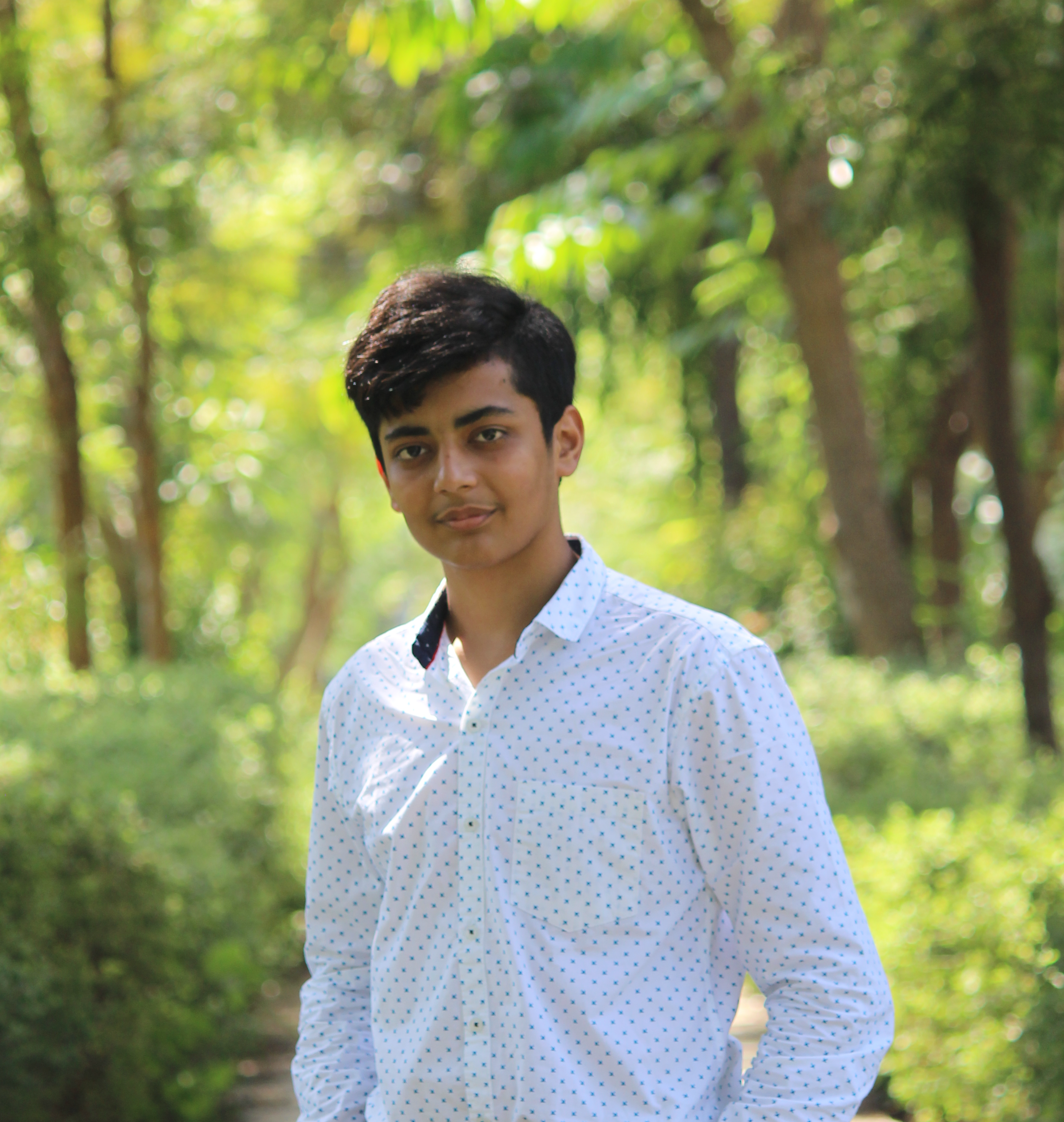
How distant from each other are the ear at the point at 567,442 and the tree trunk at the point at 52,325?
708cm

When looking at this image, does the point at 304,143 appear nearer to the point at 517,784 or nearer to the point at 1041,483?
the point at 1041,483

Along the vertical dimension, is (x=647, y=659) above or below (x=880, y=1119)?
above

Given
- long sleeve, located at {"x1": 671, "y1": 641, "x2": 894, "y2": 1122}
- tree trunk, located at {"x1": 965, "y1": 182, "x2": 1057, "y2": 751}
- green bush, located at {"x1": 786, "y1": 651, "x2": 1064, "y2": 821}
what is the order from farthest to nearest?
green bush, located at {"x1": 786, "y1": 651, "x2": 1064, "y2": 821}
tree trunk, located at {"x1": 965, "y1": 182, "x2": 1057, "y2": 751}
long sleeve, located at {"x1": 671, "y1": 641, "x2": 894, "y2": 1122}

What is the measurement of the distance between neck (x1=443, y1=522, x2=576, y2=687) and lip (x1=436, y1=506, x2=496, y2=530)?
9cm

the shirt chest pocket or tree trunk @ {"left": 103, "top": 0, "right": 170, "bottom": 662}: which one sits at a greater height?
tree trunk @ {"left": 103, "top": 0, "right": 170, "bottom": 662}

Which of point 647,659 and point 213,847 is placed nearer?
point 647,659

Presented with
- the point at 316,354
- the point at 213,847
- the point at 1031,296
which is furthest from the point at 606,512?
the point at 213,847

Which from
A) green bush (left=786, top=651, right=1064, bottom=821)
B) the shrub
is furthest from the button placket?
green bush (left=786, top=651, right=1064, bottom=821)

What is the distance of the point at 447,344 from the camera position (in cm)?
189

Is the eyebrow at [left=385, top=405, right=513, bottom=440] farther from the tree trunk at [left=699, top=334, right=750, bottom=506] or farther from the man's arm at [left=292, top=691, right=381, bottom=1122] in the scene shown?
the tree trunk at [left=699, top=334, right=750, bottom=506]

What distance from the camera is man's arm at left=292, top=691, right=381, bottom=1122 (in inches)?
82.3

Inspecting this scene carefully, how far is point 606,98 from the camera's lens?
33.2ft

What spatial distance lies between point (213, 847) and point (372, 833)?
4113 millimetres

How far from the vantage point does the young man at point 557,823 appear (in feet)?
5.74
